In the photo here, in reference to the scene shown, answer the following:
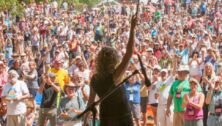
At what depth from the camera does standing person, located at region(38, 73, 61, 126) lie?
12.7m

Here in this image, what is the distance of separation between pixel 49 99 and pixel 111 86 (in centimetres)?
682

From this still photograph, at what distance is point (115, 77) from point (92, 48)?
499 inches

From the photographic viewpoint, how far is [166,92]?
1337 cm

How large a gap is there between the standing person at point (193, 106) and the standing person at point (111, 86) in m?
5.27

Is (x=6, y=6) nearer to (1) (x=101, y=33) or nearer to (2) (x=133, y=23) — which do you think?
(1) (x=101, y=33)

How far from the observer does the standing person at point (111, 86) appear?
5.97 m

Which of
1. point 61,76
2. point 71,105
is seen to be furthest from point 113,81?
point 61,76

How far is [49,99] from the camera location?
12.7 metres

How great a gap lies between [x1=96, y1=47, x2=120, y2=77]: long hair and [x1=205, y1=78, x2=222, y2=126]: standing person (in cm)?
601

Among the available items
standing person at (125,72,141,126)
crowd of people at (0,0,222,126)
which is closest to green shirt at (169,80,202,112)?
crowd of people at (0,0,222,126)

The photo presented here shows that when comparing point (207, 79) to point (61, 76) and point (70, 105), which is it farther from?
point (61, 76)

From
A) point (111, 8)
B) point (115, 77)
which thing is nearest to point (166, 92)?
point (115, 77)

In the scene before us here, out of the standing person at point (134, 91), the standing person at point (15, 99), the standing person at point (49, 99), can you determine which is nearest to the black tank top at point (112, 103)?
the standing person at point (49, 99)

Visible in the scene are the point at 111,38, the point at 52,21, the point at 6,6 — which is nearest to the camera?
the point at 111,38
